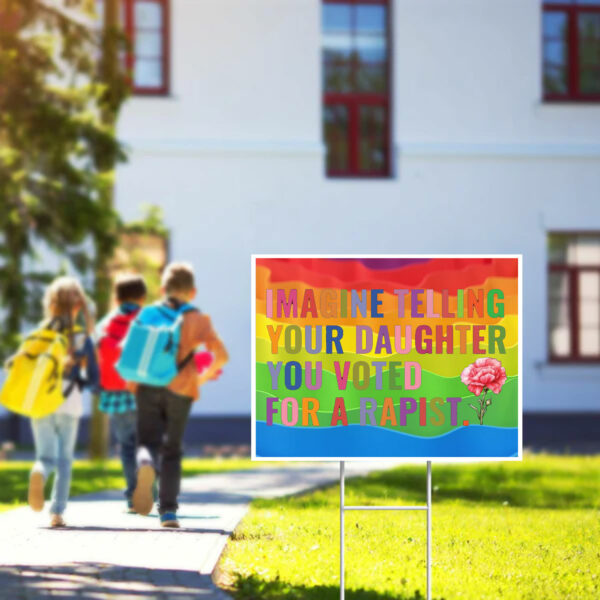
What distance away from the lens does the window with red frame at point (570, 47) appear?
75.2ft

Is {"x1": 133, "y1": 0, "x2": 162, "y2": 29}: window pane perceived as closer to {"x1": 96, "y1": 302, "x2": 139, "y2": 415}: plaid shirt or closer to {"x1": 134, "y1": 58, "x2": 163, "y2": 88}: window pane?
{"x1": 134, "y1": 58, "x2": 163, "y2": 88}: window pane

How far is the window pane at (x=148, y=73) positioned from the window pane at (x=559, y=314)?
6.86 meters

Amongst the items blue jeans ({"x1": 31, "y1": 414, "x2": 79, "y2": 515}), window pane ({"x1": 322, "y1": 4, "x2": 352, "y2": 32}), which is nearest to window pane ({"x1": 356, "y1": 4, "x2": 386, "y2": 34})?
window pane ({"x1": 322, "y1": 4, "x2": 352, "y2": 32})

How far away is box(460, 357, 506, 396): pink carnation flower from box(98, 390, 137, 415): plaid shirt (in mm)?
3779

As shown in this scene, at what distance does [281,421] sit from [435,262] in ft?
3.26

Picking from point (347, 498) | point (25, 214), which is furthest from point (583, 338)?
point (347, 498)

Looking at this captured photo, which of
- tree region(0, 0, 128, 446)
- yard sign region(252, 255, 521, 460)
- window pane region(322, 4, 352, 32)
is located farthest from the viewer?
window pane region(322, 4, 352, 32)

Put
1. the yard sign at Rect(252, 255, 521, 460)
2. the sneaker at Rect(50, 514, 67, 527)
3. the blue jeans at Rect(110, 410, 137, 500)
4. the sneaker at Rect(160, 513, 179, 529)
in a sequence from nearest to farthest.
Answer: the yard sign at Rect(252, 255, 521, 460)
the sneaker at Rect(160, 513, 179, 529)
the sneaker at Rect(50, 514, 67, 527)
the blue jeans at Rect(110, 410, 137, 500)

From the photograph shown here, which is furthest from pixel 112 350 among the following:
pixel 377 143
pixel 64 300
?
pixel 377 143

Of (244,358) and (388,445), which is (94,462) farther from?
(388,445)

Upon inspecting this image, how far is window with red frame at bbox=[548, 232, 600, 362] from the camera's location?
2256 centimetres

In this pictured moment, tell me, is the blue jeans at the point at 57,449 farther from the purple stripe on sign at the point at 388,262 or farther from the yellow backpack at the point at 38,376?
the purple stripe on sign at the point at 388,262

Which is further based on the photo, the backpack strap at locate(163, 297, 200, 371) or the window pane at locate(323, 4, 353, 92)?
the window pane at locate(323, 4, 353, 92)

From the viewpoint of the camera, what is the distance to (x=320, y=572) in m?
7.16
